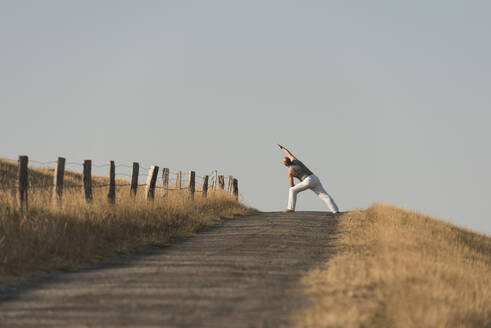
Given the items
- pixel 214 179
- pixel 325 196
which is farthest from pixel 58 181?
pixel 214 179

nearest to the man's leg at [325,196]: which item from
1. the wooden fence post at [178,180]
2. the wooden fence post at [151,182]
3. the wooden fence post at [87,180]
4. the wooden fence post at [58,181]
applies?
the wooden fence post at [178,180]

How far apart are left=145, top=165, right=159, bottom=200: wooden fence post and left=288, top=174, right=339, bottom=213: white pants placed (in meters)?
5.16

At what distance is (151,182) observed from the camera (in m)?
19.6

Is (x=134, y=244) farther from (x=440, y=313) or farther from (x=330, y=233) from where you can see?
(x=440, y=313)

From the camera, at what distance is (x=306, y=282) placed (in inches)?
353

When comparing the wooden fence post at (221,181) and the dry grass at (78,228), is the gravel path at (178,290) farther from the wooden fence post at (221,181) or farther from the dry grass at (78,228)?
the wooden fence post at (221,181)

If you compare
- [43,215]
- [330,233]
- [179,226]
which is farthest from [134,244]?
[330,233]

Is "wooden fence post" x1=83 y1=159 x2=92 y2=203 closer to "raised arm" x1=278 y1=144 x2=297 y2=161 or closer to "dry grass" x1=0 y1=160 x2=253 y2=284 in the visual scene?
"dry grass" x1=0 y1=160 x2=253 y2=284

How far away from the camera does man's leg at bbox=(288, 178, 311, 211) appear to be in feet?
73.1

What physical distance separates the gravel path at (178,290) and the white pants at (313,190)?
28.7 ft

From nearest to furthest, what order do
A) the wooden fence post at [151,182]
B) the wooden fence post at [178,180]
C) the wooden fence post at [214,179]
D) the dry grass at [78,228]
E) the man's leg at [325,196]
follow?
the dry grass at [78,228] → the wooden fence post at [151,182] → the man's leg at [325,196] → the wooden fence post at [178,180] → the wooden fence post at [214,179]

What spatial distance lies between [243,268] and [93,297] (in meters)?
2.80

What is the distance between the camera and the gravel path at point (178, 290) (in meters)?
6.91

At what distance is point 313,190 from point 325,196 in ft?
1.57
